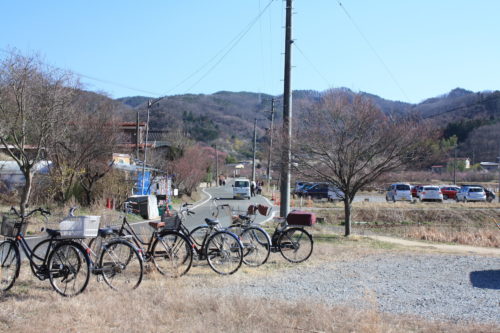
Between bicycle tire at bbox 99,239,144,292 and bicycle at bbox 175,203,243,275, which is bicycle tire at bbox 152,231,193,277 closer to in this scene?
bicycle at bbox 175,203,243,275

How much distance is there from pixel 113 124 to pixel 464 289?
2232 centimetres

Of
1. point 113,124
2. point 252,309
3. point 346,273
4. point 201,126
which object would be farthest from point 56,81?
point 201,126

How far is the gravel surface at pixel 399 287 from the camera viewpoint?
23.9ft

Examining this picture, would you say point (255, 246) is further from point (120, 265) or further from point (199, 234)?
point (120, 265)

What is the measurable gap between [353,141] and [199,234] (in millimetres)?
8049

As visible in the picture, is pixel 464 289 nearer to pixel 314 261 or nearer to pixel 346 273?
pixel 346 273

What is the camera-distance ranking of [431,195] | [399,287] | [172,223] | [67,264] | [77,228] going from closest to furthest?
[77,228], [67,264], [399,287], [172,223], [431,195]

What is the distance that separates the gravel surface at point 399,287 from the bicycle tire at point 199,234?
134 cm

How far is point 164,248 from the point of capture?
9219mm

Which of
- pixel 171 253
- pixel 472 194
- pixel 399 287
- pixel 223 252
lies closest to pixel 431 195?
pixel 472 194

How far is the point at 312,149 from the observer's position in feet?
57.4

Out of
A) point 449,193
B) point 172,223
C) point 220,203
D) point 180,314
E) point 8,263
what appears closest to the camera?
point 180,314

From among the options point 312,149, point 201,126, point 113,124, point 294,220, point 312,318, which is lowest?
point 312,318

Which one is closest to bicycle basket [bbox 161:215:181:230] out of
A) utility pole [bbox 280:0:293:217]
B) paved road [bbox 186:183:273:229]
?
paved road [bbox 186:183:273:229]
